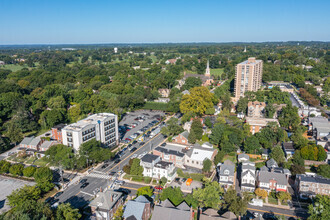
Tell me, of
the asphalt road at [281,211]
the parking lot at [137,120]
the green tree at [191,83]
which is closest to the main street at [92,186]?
the parking lot at [137,120]

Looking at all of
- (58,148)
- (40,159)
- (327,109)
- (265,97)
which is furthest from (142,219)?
(327,109)

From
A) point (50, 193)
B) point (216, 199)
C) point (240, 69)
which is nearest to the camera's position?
point (216, 199)

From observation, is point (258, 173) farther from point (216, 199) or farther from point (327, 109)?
point (327, 109)

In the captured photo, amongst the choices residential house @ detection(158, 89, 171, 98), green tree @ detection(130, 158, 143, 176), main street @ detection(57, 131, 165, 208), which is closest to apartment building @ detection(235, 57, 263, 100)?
residential house @ detection(158, 89, 171, 98)

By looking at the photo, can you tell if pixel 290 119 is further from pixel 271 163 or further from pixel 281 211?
pixel 281 211

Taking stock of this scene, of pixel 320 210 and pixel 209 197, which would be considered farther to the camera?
pixel 209 197

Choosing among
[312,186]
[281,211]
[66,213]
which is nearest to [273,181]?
[281,211]

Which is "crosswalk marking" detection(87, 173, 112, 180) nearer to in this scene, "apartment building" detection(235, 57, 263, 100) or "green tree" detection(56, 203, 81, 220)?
"green tree" detection(56, 203, 81, 220)
